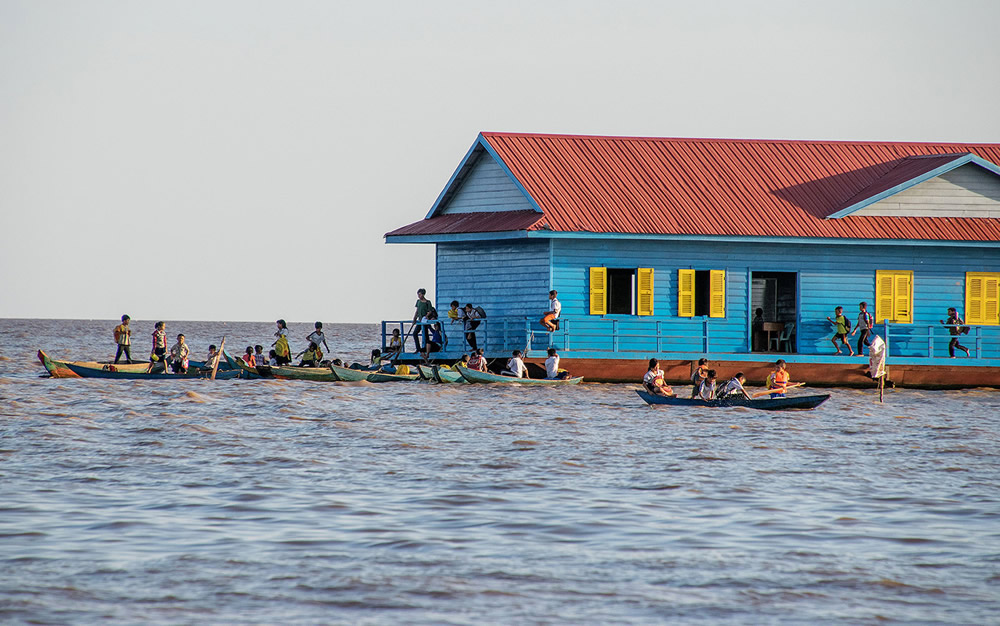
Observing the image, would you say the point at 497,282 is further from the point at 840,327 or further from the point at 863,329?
the point at 863,329

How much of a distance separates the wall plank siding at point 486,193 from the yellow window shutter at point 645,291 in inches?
125

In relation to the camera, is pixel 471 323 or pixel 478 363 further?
pixel 471 323

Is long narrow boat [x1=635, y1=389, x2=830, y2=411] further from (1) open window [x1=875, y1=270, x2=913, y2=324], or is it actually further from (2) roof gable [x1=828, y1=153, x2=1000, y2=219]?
(2) roof gable [x1=828, y1=153, x2=1000, y2=219]

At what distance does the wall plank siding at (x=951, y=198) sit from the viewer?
3100 cm

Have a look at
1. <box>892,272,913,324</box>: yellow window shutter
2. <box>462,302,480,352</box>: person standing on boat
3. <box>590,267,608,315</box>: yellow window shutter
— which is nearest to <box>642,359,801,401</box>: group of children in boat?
<box>590,267,608,315</box>: yellow window shutter

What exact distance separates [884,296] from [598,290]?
7.00 meters

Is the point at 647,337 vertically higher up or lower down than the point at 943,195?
lower down

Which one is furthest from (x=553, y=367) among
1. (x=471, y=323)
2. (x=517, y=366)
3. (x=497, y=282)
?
(x=497, y=282)

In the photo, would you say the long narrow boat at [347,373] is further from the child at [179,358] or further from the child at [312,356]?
the child at [179,358]

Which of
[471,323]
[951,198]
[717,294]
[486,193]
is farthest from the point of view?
[486,193]

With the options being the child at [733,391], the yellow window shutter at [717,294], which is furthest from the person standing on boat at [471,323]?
the child at [733,391]

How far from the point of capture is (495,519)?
13.2m

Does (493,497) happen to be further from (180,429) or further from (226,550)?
(180,429)

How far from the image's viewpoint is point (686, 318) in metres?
29.9
